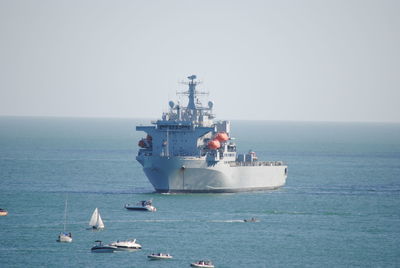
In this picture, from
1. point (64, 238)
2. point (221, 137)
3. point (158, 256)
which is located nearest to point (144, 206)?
point (64, 238)

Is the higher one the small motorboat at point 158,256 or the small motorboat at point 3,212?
the small motorboat at point 3,212

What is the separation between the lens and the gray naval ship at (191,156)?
114 m

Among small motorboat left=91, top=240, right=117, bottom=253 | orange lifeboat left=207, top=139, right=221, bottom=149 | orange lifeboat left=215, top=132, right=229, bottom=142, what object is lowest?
small motorboat left=91, top=240, right=117, bottom=253

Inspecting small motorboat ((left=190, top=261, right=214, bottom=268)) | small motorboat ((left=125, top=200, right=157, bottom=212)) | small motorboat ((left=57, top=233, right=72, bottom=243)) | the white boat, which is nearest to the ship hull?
small motorboat ((left=125, top=200, right=157, bottom=212))

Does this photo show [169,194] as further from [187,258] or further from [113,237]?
[187,258]

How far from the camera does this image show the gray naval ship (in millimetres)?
114500

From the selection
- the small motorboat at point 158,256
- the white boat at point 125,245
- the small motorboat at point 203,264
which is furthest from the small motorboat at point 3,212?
the small motorboat at point 203,264

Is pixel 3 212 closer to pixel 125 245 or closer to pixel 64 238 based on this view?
pixel 64 238

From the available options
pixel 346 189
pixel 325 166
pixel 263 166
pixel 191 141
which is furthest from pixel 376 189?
pixel 325 166

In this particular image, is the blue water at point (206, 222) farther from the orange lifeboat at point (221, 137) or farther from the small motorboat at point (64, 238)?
the orange lifeboat at point (221, 137)

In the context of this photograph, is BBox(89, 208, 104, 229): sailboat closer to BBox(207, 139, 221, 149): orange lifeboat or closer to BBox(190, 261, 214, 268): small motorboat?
BBox(190, 261, 214, 268): small motorboat

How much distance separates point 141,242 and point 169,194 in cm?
3000

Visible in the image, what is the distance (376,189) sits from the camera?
132m

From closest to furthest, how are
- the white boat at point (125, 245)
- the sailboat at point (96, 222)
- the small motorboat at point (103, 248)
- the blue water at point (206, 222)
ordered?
1. the blue water at point (206, 222)
2. the small motorboat at point (103, 248)
3. the white boat at point (125, 245)
4. the sailboat at point (96, 222)
